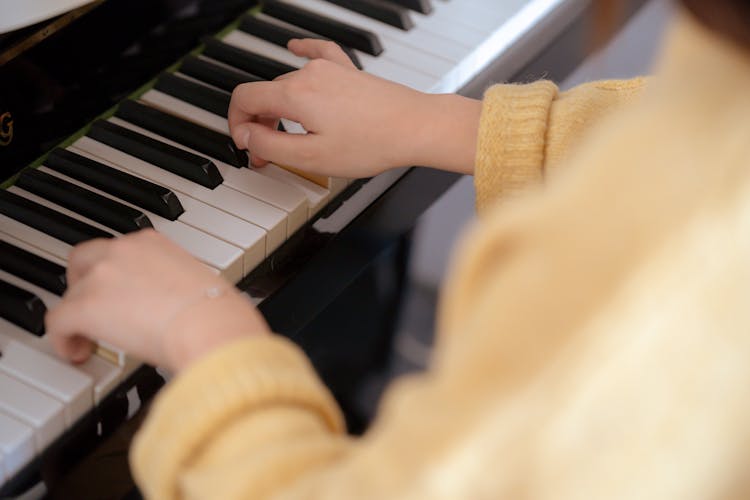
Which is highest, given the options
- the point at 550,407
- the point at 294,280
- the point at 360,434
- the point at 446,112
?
the point at 550,407

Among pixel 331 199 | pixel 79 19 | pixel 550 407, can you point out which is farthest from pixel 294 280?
pixel 550 407

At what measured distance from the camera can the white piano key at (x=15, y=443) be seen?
0.90 meters

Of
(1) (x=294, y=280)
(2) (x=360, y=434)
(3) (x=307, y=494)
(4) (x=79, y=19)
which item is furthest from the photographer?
(2) (x=360, y=434)

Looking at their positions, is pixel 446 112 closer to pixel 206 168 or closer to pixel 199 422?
pixel 206 168

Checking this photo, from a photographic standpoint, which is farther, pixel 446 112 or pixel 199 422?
pixel 446 112

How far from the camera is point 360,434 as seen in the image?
5.84 feet

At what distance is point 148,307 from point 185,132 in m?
0.36

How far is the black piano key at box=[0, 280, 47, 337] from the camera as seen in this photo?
994 mm

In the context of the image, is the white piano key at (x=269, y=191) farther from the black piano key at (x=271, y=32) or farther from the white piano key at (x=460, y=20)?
the white piano key at (x=460, y=20)

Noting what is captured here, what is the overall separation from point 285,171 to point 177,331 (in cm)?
36

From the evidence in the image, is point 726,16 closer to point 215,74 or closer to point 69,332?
point 69,332

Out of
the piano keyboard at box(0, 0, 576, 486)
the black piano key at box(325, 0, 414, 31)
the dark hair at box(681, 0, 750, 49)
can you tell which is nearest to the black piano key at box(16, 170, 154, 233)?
the piano keyboard at box(0, 0, 576, 486)

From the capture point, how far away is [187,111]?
126 cm

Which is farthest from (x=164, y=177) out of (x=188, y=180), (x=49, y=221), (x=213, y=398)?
(x=213, y=398)
